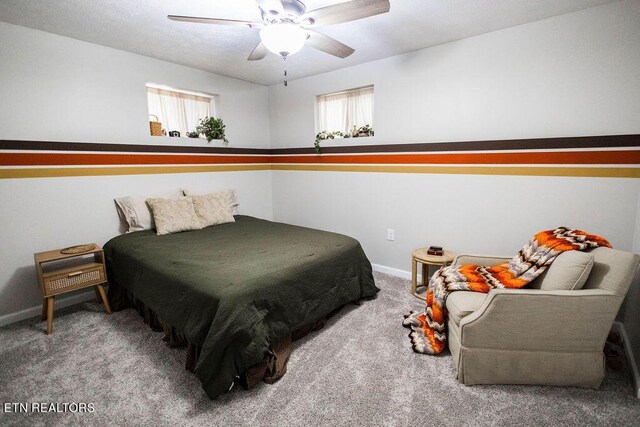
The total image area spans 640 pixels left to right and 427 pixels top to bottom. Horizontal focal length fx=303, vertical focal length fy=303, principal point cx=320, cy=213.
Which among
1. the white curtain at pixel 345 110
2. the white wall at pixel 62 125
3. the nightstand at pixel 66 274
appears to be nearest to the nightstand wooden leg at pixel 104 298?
the nightstand at pixel 66 274

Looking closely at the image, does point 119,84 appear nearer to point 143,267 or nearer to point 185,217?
point 185,217

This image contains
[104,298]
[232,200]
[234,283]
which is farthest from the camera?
[232,200]

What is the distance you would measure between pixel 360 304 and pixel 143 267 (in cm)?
190

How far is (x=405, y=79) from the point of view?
3.24 meters

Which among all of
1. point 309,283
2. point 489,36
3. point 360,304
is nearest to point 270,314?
point 309,283

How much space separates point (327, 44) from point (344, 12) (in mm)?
462

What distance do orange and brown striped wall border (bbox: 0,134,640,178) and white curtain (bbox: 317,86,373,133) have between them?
1.13 ft

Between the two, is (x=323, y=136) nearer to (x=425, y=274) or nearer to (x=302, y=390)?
(x=425, y=274)

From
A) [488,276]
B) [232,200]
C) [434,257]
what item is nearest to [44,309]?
[232,200]

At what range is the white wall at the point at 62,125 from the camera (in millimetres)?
2562

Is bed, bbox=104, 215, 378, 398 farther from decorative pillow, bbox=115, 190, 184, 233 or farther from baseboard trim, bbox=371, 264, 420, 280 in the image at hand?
baseboard trim, bbox=371, 264, 420, 280

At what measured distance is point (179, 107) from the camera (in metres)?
3.97

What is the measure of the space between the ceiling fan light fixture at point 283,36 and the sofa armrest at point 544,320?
6.18 ft

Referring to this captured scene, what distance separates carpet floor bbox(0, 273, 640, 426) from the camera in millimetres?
1624
